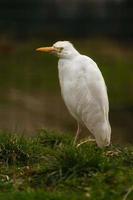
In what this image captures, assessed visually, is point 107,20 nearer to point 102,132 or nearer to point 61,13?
Answer: point 61,13

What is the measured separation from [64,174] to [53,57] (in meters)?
17.9

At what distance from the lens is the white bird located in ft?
32.2

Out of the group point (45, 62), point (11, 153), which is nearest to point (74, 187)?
point (11, 153)

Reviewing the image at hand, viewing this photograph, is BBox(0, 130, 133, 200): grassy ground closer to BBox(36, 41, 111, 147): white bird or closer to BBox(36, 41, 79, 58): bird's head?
BBox(36, 41, 111, 147): white bird

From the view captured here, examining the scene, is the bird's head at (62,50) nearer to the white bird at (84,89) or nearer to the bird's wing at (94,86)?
the white bird at (84,89)

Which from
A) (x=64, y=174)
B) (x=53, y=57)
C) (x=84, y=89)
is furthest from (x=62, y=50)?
(x=53, y=57)

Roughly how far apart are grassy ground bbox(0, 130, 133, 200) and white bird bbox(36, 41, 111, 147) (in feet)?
0.92

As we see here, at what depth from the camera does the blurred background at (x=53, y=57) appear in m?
20.9

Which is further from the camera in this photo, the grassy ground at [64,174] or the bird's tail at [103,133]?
the bird's tail at [103,133]

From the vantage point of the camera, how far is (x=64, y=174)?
29.2ft

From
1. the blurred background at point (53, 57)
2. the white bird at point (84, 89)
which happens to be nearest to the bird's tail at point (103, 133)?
the white bird at point (84, 89)

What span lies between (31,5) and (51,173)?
21026 mm

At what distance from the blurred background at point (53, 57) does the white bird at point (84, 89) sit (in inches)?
332

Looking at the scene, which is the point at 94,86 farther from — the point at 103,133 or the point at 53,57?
the point at 53,57
